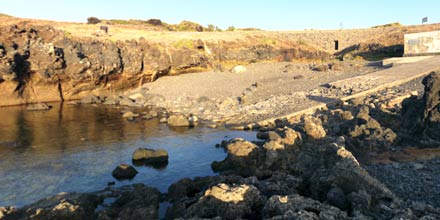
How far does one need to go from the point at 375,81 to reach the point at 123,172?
2757 centimetres

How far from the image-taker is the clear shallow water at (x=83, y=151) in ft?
58.3

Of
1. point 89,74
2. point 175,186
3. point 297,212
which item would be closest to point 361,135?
point 175,186

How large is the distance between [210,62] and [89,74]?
20.0 m

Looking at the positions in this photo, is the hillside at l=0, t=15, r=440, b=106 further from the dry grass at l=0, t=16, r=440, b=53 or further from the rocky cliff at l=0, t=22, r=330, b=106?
the dry grass at l=0, t=16, r=440, b=53

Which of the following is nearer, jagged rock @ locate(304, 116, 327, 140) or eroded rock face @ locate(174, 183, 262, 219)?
eroded rock face @ locate(174, 183, 262, 219)

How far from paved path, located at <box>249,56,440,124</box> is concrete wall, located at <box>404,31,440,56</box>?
368cm

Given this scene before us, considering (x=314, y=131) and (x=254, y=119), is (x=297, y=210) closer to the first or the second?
(x=314, y=131)

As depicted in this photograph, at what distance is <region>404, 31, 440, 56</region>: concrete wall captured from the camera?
43.0 m

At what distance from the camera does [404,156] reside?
17.8m

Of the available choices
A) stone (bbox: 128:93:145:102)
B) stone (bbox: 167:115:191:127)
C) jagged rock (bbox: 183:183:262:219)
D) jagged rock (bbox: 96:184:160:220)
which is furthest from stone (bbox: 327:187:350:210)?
stone (bbox: 128:93:145:102)

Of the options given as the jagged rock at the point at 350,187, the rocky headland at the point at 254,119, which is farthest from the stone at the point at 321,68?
the jagged rock at the point at 350,187

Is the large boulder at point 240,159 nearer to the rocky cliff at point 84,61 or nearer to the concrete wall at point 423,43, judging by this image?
the rocky cliff at point 84,61

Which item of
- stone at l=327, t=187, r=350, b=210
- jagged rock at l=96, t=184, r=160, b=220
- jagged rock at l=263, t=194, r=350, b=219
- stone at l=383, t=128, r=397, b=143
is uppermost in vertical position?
jagged rock at l=263, t=194, r=350, b=219

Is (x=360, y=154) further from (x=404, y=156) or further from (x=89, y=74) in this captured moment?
(x=89, y=74)
